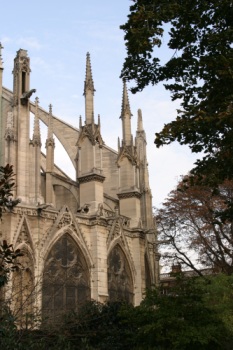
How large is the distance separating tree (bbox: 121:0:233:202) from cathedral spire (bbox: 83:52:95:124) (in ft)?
44.2

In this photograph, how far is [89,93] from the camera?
26.5 m

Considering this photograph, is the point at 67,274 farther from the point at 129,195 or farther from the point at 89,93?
the point at 89,93

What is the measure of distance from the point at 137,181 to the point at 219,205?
4.85 metres

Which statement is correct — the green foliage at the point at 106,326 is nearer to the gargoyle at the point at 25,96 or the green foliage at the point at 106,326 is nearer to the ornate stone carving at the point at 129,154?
the gargoyle at the point at 25,96

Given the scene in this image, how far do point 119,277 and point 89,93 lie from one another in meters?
8.75

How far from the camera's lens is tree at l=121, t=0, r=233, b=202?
10602mm

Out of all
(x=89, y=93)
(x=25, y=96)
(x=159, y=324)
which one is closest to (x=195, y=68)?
(x=159, y=324)

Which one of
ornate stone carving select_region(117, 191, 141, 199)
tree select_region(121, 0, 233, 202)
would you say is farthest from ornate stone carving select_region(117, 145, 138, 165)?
tree select_region(121, 0, 233, 202)

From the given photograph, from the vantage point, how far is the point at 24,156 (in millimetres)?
22375

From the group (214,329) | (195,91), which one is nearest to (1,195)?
(195,91)

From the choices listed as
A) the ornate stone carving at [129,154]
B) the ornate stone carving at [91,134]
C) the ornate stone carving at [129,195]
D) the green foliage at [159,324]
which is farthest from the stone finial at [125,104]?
the green foliage at [159,324]

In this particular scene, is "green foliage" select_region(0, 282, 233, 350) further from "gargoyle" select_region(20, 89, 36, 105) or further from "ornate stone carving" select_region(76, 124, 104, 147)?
"ornate stone carving" select_region(76, 124, 104, 147)

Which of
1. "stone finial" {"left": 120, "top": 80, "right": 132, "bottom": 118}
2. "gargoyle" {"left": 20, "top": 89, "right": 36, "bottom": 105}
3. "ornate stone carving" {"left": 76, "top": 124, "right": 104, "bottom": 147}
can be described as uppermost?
"stone finial" {"left": 120, "top": 80, "right": 132, "bottom": 118}

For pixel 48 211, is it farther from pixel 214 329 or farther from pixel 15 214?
pixel 214 329
